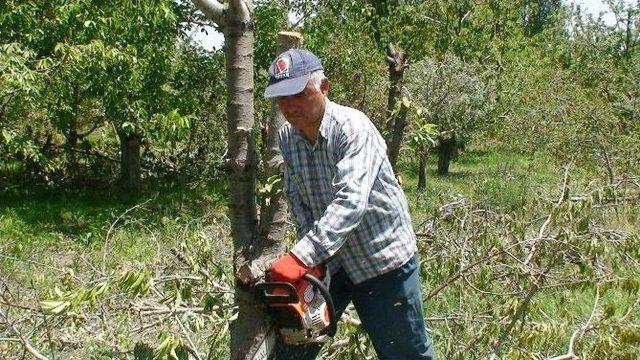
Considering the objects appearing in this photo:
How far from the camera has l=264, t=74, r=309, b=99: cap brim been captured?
8.88ft

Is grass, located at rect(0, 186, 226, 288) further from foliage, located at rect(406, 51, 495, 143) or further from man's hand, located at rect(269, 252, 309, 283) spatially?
foliage, located at rect(406, 51, 495, 143)

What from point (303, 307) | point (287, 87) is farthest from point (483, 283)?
point (287, 87)

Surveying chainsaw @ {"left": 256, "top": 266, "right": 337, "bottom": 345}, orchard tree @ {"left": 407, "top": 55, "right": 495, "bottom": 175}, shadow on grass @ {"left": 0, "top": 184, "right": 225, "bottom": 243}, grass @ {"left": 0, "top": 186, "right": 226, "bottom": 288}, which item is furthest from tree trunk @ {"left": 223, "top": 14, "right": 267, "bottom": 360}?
orchard tree @ {"left": 407, "top": 55, "right": 495, "bottom": 175}

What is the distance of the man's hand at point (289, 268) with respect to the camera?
2.65m

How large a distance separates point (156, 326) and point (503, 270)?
209cm

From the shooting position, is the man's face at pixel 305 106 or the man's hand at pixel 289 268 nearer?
the man's hand at pixel 289 268

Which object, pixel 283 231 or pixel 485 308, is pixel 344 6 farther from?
pixel 283 231

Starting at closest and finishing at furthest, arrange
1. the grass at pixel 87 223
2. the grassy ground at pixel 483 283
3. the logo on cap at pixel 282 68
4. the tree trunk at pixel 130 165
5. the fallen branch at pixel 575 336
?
the logo on cap at pixel 282 68 → the fallen branch at pixel 575 336 → the grassy ground at pixel 483 283 → the grass at pixel 87 223 → the tree trunk at pixel 130 165

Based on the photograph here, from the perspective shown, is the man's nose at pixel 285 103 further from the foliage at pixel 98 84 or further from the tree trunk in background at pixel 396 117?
the foliage at pixel 98 84

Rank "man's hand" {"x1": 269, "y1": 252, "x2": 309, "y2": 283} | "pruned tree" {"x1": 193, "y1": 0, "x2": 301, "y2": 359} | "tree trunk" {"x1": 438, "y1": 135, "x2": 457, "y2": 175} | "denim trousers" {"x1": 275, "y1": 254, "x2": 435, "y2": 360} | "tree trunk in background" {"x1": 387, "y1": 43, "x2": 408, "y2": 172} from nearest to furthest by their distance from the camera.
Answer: "man's hand" {"x1": 269, "y1": 252, "x2": 309, "y2": 283} < "pruned tree" {"x1": 193, "y1": 0, "x2": 301, "y2": 359} < "denim trousers" {"x1": 275, "y1": 254, "x2": 435, "y2": 360} < "tree trunk in background" {"x1": 387, "y1": 43, "x2": 408, "y2": 172} < "tree trunk" {"x1": 438, "y1": 135, "x2": 457, "y2": 175}

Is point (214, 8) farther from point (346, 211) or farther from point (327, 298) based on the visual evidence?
point (327, 298)

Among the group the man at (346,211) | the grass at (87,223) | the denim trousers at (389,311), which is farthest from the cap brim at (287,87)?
the grass at (87,223)

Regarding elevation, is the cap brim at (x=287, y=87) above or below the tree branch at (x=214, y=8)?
below

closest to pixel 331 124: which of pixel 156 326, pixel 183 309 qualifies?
pixel 183 309
